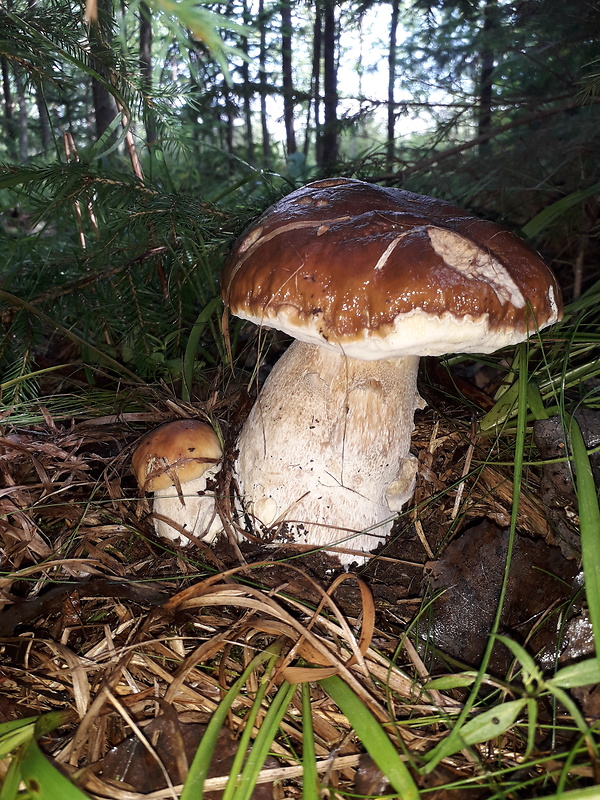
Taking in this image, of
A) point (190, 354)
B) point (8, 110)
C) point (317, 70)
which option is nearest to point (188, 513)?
point (190, 354)

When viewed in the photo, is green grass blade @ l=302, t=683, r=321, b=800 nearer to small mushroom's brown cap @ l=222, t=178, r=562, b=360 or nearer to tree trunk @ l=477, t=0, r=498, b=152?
small mushroom's brown cap @ l=222, t=178, r=562, b=360

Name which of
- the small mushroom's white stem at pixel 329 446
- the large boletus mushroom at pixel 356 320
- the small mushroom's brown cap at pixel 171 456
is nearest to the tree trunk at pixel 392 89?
the large boletus mushroom at pixel 356 320

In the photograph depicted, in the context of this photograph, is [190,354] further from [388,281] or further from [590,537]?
[590,537]

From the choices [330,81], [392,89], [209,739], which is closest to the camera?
[209,739]

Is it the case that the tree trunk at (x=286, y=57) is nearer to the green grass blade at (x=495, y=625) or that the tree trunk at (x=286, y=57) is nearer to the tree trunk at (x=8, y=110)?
the tree trunk at (x=8, y=110)

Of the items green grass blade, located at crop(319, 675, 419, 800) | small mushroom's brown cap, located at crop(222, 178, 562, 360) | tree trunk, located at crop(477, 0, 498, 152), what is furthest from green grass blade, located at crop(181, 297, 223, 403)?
tree trunk, located at crop(477, 0, 498, 152)

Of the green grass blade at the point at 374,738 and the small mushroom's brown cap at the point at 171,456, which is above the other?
the small mushroom's brown cap at the point at 171,456

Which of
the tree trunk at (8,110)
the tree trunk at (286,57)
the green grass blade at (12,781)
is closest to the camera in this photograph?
the green grass blade at (12,781)
